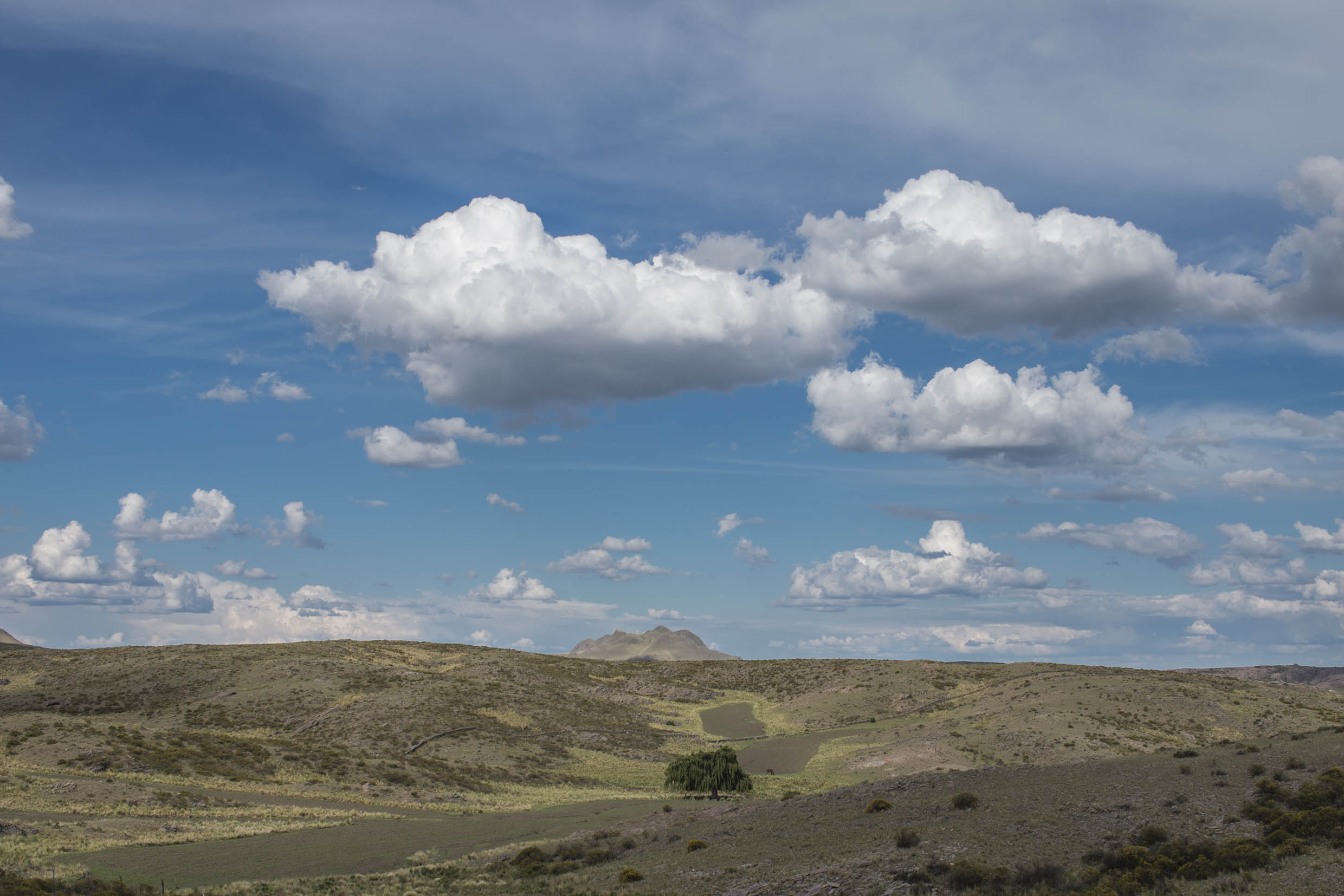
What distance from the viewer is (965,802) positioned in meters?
28.9

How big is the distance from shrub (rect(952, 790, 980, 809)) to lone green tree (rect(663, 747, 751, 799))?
26.0 metres

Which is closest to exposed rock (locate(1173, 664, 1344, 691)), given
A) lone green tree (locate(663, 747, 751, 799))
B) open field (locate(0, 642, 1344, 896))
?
open field (locate(0, 642, 1344, 896))

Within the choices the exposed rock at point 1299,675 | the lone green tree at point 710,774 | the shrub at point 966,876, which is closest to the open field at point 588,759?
the shrub at point 966,876

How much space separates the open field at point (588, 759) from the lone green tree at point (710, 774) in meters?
2.09

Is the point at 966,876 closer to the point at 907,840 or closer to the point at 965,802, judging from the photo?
the point at 907,840

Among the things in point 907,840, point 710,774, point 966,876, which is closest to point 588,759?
point 710,774

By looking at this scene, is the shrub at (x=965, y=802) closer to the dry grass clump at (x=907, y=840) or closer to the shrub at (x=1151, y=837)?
the dry grass clump at (x=907, y=840)

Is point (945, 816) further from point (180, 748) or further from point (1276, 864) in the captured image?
point (180, 748)

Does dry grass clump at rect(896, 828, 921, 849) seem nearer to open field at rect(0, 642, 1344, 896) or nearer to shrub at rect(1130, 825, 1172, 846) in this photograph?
open field at rect(0, 642, 1344, 896)

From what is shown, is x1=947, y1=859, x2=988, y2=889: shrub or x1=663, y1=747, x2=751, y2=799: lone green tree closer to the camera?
x1=947, y1=859, x2=988, y2=889: shrub

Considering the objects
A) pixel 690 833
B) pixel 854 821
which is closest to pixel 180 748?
pixel 690 833

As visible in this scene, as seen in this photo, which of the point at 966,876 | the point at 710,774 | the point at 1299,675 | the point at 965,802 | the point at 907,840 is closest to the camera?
the point at 966,876

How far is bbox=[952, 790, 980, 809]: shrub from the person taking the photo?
28.9m

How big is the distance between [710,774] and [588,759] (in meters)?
21.7
